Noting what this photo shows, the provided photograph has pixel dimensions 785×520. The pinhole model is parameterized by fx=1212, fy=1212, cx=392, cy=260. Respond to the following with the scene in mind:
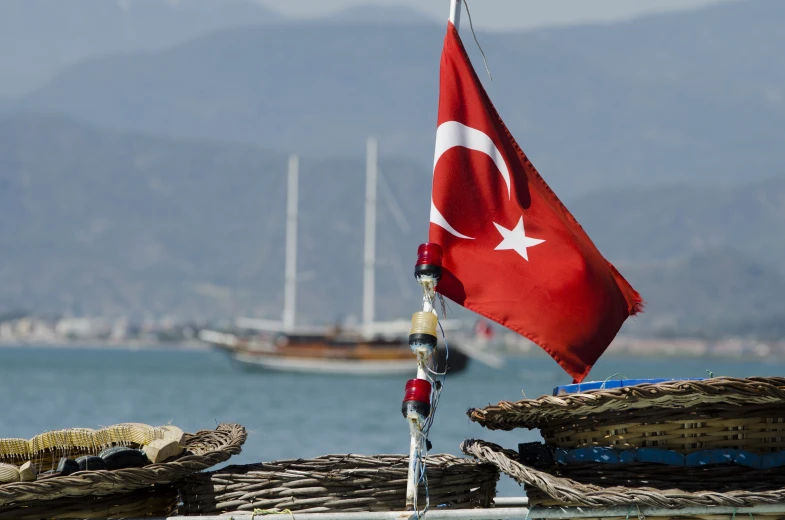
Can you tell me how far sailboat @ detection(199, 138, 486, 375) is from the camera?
65500mm

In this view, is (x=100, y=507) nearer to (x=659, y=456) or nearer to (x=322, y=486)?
(x=322, y=486)

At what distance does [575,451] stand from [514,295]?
55cm

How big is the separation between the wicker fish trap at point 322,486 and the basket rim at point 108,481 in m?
0.09

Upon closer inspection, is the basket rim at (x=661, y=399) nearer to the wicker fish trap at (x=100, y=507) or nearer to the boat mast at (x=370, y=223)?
the wicker fish trap at (x=100, y=507)

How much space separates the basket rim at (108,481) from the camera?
297 cm

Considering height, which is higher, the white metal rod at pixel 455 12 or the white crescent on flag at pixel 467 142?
the white metal rod at pixel 455 12

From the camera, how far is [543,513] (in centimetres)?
303

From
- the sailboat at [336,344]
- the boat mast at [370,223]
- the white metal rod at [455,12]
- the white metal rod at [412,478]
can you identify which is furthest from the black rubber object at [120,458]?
the boat mast at [370,223]

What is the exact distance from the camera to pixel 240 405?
42906mm

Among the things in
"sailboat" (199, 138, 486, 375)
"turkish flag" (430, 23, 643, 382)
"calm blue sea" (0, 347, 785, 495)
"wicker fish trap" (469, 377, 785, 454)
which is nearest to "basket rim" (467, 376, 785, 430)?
"wicker fish trap" (469, 377, 785, 454)

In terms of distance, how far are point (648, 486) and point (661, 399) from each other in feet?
0.85

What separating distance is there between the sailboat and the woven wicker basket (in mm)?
59361

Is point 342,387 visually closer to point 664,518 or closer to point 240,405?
point 240,405

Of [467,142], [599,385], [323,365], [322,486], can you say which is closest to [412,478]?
[322,486]
